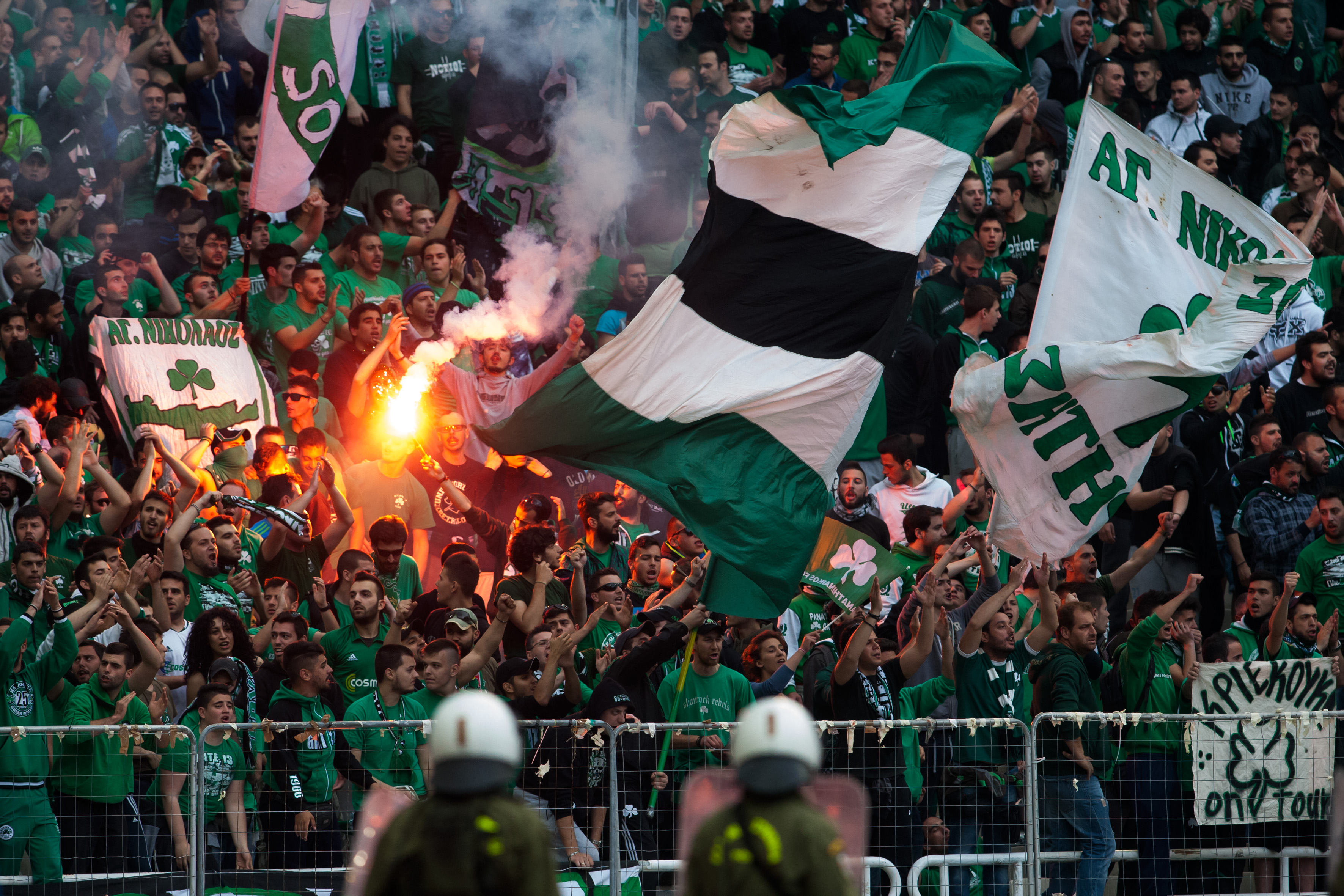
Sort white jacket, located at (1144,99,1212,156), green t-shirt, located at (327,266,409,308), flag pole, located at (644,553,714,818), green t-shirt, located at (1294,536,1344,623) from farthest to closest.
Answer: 1. white jacket, located at (1144,99,1212,156)
2. green t-shirt, located at (327,266,409,308)
3. green t-shirt, located at (1294,536,1344,623)
4. flag pole, located at (644,553,714,818)

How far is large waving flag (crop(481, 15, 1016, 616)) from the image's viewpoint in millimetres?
9078

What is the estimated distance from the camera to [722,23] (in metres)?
16.9

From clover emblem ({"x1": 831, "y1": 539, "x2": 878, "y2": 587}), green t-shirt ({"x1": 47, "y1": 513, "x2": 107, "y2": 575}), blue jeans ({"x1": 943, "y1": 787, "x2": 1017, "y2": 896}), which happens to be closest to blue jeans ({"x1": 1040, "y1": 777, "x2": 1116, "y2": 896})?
blue jeans ({"x1": 943, "y1": 787, "x2": 1017, "y2": 896})

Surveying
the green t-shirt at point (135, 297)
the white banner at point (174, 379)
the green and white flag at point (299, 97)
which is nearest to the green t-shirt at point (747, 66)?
the green and white flag at point (299, 97)

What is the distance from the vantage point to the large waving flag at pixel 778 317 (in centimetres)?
908

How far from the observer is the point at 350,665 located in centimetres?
991

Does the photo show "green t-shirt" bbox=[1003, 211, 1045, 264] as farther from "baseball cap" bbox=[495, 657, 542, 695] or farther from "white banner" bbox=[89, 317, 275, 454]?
"baseball cap" bbox=[495, 657, 542, 695]

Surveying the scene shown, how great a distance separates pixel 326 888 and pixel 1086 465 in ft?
13.5

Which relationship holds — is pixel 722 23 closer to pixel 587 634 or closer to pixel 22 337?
pixel 22 337

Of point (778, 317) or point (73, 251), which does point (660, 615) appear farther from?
point (73, 251)

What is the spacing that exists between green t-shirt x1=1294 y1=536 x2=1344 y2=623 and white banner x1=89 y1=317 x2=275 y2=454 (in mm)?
6891

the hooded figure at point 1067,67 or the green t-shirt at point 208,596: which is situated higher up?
the hooded figure at point 1067,67

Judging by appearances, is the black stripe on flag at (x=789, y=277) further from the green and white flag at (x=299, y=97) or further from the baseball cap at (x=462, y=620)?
the green and white flag at (x=299, y=97)

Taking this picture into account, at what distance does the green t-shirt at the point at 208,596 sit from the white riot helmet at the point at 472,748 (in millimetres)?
5685
